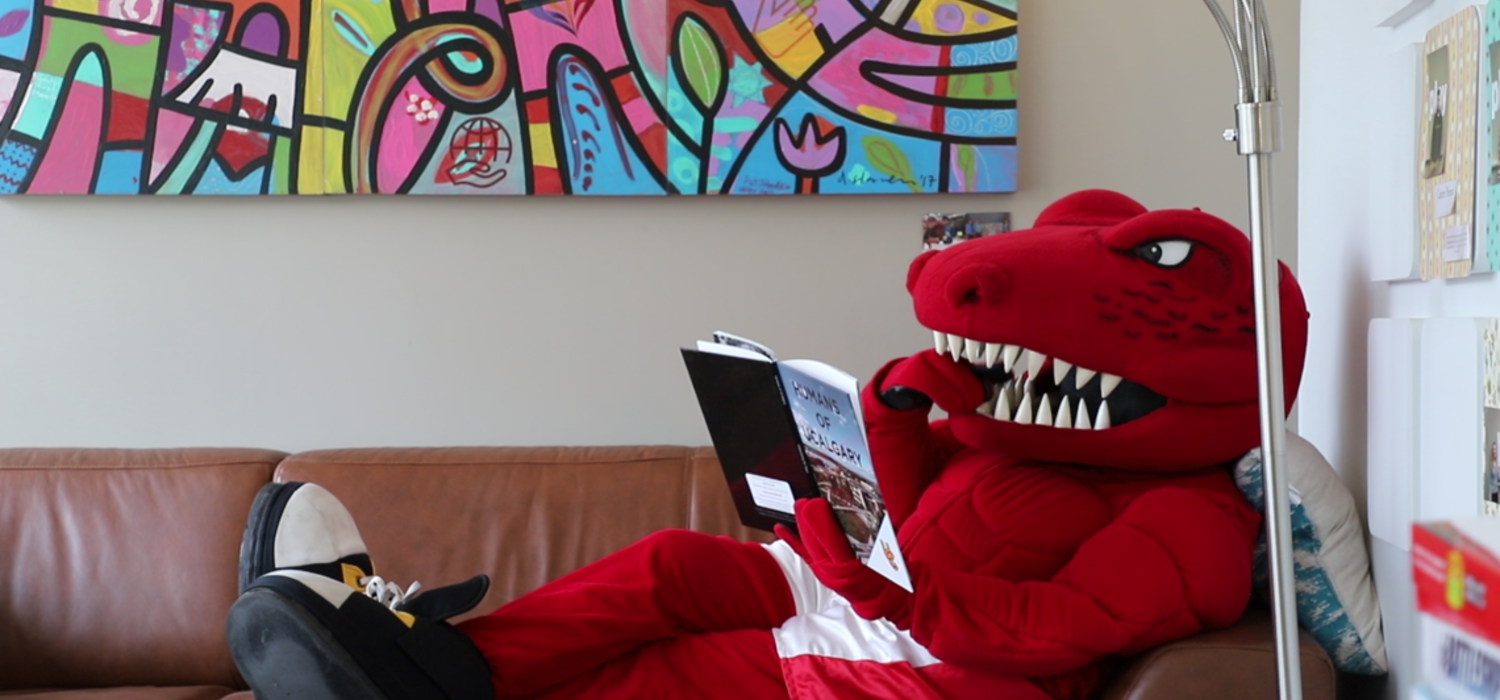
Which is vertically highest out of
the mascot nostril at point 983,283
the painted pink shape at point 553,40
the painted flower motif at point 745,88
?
the painted pink shape at point 553,40

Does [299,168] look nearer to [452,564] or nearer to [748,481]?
[452,564]

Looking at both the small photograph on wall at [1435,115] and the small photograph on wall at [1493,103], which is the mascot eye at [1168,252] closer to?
the small photograph on wall at [1435,115]

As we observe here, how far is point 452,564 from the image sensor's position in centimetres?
200

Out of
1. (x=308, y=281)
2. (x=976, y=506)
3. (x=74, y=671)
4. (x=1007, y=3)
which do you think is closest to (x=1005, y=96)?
(x=1007, y=3)

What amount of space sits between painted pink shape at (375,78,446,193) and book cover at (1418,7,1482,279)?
163 centimetres

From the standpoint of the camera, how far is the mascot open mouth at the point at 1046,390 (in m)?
1.46

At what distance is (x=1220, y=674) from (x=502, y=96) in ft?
5.20

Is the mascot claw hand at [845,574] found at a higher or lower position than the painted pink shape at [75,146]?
lower

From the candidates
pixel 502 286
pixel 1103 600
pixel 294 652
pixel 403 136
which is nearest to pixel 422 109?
pixel 403 136

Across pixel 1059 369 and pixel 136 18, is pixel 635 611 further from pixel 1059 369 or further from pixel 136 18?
pixel 136 18

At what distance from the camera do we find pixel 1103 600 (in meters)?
1.32

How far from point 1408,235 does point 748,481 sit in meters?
0.84

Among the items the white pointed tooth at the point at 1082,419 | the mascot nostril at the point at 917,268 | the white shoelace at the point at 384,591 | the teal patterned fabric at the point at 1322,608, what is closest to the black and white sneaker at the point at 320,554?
the white shoelace at the point at 384,591

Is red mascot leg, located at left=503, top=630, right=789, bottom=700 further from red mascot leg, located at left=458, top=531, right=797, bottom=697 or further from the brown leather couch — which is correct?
the brown leather couch
